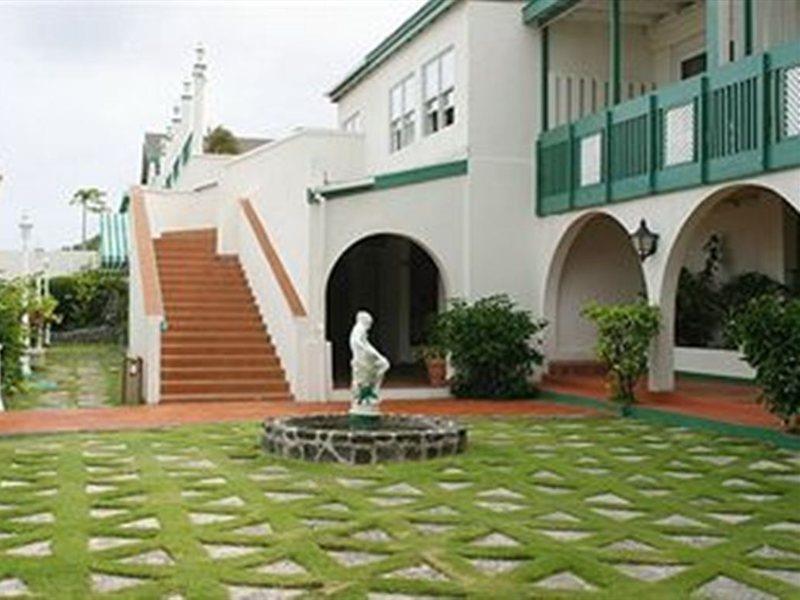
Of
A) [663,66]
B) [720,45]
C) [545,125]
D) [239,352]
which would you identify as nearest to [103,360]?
[239,352]

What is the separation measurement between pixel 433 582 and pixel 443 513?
1.85 metres

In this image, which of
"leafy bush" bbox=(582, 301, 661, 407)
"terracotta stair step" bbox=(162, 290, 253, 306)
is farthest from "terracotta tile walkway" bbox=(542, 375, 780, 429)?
"terracotta stair step" bbox=(162, 290, 253, 306)

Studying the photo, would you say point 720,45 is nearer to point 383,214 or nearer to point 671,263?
point 671,263

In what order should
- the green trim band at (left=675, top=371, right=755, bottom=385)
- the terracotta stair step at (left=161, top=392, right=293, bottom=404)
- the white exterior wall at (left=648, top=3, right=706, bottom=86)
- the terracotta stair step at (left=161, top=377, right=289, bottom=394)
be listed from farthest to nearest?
the white exterior wall at (left=648, top=3, right=706, bottom=86), the green trim band at (left=675, top=371, right=755, bottom=385), the terracotta stair step at (left=161, top=377, right=289, bottom=394), the terracotta stair step at (left=161, top=392, right=293, bottom=404)

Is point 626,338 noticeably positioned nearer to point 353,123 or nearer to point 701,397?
point 701,397

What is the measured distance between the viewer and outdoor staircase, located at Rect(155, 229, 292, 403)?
1583 cm

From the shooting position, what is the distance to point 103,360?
24.2 meters

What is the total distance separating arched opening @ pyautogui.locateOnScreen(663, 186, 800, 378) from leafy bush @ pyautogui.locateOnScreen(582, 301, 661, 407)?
1611 mm

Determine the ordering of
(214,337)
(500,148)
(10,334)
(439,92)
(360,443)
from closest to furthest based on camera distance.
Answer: (360,443) < (10,334) < (500,148) < (214,337) < (439,92)

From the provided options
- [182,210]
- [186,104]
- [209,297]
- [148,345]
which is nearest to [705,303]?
[209,297]

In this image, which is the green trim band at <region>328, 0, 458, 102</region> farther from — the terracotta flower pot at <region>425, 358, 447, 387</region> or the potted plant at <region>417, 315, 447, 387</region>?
the terracotta flower pot at <region>425, 358, 447, 387</region>

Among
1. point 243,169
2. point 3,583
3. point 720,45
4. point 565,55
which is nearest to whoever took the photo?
point 3,583

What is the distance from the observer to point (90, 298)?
32000mm

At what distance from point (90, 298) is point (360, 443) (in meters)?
24.0
